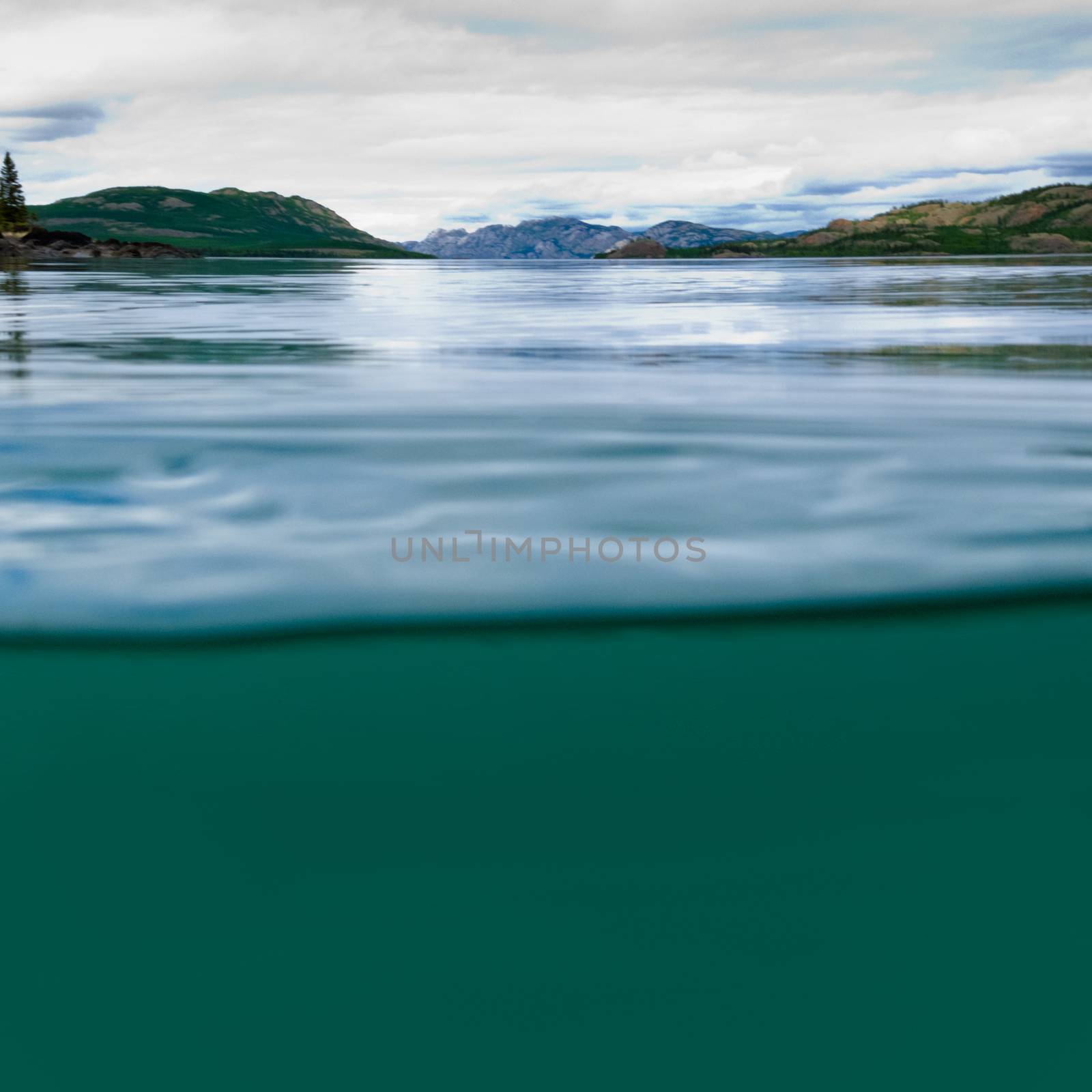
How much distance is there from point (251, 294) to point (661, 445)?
91.8 feet

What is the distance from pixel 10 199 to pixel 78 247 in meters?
14.0

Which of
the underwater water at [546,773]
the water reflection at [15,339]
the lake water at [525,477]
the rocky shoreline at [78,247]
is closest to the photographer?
the underwater water at [546,773]

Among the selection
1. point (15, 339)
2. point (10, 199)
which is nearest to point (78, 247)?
point (10, 199)

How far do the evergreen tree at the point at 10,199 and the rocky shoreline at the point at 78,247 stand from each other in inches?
124

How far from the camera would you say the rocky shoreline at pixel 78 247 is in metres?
155

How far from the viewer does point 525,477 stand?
20.3 ft

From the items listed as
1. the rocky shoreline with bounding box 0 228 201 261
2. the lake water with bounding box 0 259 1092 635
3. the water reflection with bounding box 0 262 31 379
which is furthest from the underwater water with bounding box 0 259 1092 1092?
the rocky shoreline with bounding box 0 228 201 261

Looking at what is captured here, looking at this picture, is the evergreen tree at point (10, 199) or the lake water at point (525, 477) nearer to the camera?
the lake water at point (525, 477)

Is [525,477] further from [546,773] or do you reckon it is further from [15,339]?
[15,339]

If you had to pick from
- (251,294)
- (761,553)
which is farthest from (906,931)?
(251,294)

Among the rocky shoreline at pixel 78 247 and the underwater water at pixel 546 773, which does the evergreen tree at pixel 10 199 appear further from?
the underwater water at pixel 546 773

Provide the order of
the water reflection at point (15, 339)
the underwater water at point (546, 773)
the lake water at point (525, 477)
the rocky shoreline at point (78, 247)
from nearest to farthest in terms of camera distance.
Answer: the underwater water at point (546, 773) < the lake water at point (525, 477) < the water reflection at point (15, 339) < the rocky shoreline at point (78, 247)

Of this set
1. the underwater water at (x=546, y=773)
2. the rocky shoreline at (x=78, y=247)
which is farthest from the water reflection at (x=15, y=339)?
the rocky shoreline at (x=78, y=247)

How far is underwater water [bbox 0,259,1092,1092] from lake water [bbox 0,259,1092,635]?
1.4 inches
